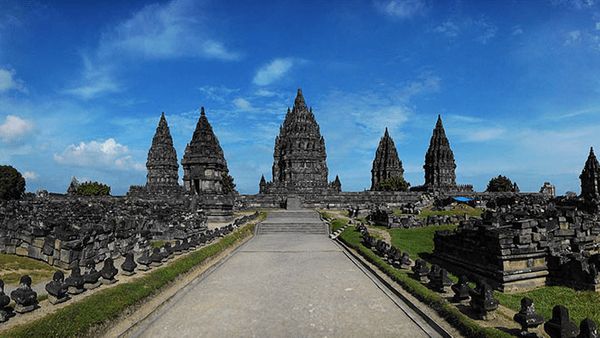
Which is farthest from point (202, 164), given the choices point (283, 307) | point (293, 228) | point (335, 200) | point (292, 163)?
point (292, 163)

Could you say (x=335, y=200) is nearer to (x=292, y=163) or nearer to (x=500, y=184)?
(x=292, y=163)

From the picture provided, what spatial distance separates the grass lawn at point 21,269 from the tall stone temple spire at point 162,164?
48.1m

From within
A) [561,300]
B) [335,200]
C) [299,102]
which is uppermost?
[299,102]

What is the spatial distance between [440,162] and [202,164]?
49.2 m

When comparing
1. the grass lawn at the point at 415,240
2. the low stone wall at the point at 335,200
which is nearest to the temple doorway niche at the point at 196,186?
the low stone wall at the point at 335,200

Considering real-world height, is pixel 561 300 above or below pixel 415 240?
below

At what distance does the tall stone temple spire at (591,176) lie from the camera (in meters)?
41.5

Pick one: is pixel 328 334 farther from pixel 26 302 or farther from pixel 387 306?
pixel 26 302

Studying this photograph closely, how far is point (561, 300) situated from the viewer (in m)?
9.32

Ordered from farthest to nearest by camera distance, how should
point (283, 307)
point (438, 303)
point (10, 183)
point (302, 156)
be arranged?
point (302, 156) < point (10, 183) < point (283, 307) < point (438, 303)

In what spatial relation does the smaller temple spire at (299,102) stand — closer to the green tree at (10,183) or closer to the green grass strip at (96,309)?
the green tree at (10,183)

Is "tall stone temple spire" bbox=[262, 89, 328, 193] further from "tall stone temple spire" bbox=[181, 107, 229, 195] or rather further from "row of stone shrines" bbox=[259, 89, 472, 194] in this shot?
"tall stone temple spire" bbox=[181, 107, 229, 195]

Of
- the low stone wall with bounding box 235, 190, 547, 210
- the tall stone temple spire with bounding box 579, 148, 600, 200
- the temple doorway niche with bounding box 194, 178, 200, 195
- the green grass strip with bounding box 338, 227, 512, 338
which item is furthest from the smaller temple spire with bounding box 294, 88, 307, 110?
the green grass strip with bounding box 338, 227, 512, 338

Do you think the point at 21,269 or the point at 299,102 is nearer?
the point at 21,269
